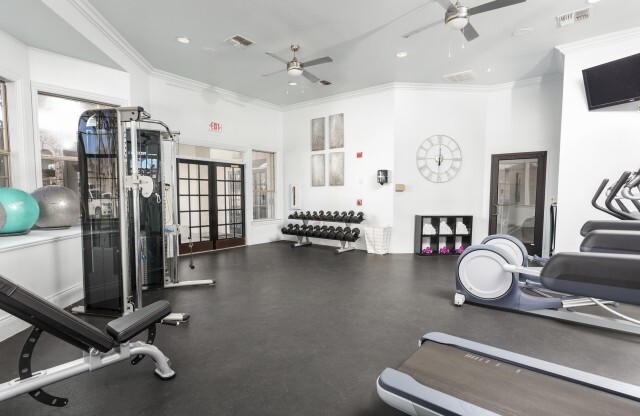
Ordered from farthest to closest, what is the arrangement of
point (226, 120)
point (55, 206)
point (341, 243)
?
1. point (226, 120)
2. point (341, 243)
3. point (55, 206)

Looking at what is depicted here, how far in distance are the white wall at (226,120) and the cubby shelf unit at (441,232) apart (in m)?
3.72

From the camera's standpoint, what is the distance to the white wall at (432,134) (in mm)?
6559

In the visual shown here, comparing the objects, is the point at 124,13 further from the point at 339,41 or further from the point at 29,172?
the point at 339,41

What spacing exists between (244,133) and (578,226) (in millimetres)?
6701

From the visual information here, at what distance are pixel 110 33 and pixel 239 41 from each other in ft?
5.67

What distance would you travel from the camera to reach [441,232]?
21.3ft

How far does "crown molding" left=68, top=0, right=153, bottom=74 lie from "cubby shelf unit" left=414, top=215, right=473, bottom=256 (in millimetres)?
5885

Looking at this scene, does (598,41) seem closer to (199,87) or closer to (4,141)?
(199,87)

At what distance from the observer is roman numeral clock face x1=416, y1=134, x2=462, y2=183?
6.61 m

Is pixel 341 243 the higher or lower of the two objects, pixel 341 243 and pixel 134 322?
the lower

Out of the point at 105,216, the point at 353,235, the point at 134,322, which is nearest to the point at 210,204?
the point at 353,235

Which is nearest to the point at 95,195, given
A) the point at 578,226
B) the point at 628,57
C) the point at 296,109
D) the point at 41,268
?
the point at 41,268

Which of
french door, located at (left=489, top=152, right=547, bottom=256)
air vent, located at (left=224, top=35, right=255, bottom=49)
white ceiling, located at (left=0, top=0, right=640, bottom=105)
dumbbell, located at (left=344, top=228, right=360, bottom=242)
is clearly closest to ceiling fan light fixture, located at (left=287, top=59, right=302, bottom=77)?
white ceiling, located at (left=0, top=0, right=640, bottom=105)

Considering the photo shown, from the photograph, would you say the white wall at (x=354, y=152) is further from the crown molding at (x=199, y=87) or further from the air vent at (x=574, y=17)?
the air vent at (x=574, y=17)
